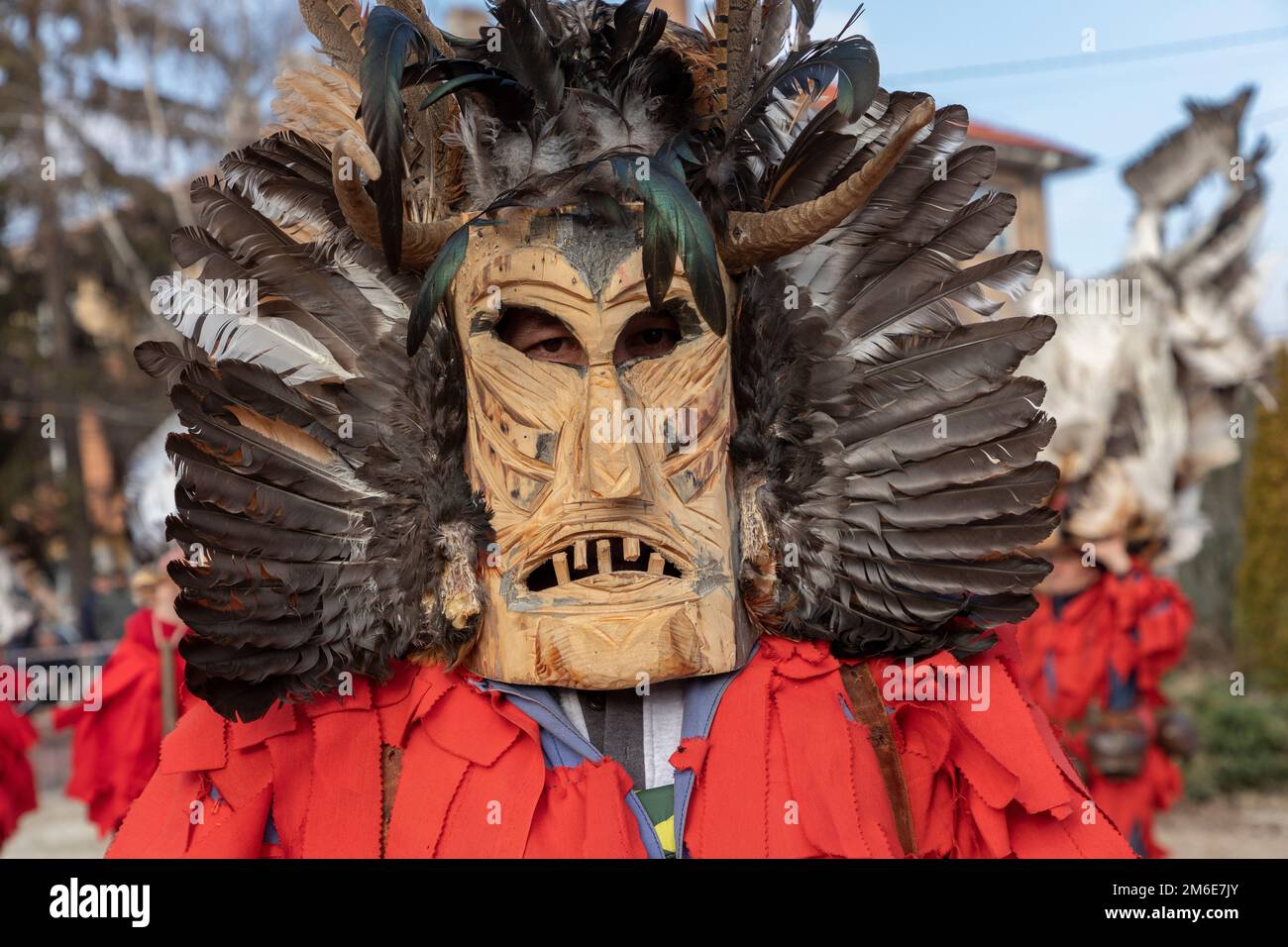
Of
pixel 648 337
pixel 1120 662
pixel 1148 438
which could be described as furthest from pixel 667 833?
pixel 1148 438

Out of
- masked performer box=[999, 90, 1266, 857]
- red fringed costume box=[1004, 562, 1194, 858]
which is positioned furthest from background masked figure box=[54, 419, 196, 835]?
masked performer box=[999, 90, 1266, 857]

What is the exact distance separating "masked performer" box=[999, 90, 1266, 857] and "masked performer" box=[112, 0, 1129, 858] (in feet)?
11.8

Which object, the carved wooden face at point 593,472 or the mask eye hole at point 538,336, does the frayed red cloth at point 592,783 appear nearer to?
the carved wooden face at point 593,472

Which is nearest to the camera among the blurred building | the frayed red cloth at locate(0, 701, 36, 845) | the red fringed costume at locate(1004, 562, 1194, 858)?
the frayed red cloth at locate(0, 701, 36, 845)

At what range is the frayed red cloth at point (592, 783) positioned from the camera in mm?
2201

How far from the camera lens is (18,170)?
1619 cm

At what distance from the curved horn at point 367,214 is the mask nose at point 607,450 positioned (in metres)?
0.39

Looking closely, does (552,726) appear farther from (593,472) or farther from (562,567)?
(593,472)

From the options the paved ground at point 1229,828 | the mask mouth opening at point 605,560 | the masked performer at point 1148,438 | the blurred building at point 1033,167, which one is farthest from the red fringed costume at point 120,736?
the blurred building at point 1033,167

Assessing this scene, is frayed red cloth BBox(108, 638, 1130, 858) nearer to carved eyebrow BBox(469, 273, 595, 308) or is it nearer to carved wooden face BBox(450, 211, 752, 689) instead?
carved wooden face BBox(450, 211, 752, 689)

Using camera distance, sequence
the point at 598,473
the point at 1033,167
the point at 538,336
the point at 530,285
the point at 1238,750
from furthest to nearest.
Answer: the point at 1033,167 → the point at 1238,750 → the point at 538,336 → the point at 530,285 → the point at 598,473

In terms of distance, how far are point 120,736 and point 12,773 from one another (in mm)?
368

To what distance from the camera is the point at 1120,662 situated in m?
5.76

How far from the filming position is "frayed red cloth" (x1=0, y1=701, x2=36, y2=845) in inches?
170
